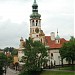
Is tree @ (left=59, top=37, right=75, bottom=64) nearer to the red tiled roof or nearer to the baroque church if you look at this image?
the baroque church

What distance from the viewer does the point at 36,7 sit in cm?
11862

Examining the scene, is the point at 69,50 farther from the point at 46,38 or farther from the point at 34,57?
the point at 46,38

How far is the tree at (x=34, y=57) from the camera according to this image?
86.9 meters

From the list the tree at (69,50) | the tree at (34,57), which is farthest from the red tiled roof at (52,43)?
the tree at (34,57)

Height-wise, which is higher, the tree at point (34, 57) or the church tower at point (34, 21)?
the church tower at point (34, 21)

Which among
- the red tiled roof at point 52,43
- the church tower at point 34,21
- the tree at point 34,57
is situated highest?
the church tower at point 34,21

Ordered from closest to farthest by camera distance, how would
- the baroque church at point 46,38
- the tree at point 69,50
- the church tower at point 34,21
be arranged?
the tree at point 69,50 → the baroque church at point 46,38 → the church tower at point 34,21

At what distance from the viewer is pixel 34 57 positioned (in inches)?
3435

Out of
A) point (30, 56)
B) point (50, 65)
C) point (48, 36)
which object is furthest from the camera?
point (48, 36)

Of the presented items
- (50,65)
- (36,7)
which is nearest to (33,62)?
(50,65)

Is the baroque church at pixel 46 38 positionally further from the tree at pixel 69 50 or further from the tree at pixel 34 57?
the tree at pixel 34 57

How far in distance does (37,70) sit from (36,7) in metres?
35.4

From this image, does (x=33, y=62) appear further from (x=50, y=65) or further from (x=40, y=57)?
(x=50, y=65)

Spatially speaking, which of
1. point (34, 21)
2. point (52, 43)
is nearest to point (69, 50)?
point (52, 43)
